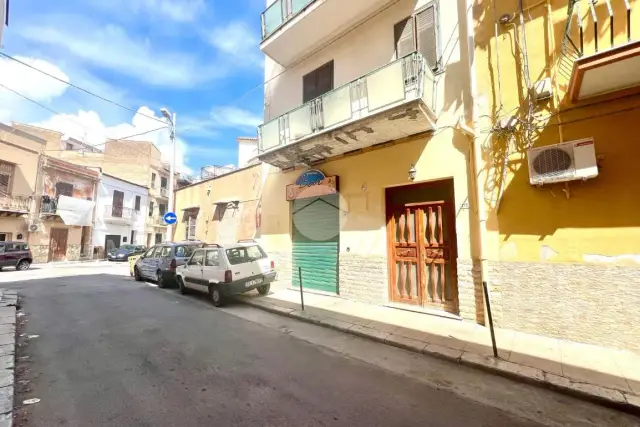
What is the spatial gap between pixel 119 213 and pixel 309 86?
27.4 metres

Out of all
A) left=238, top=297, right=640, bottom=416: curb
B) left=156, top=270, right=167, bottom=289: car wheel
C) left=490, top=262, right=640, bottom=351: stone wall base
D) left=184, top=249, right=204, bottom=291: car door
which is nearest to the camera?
left=238, top=297, right=640, bottom=416: curb

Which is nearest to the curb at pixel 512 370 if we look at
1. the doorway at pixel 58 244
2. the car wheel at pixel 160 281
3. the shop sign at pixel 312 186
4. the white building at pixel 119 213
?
the shop sign at pixel 312 186

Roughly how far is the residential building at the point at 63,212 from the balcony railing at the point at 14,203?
787 mm

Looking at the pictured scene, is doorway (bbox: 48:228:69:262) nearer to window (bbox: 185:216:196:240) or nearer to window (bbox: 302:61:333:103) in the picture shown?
window (bbox: 185:216:196:240)

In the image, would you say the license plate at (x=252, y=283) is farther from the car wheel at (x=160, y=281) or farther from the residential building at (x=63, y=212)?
the residential building at (x=63, y=212)

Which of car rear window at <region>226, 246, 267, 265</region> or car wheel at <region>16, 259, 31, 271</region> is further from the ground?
car rear window at <region>226, 246, 267, 265</region>

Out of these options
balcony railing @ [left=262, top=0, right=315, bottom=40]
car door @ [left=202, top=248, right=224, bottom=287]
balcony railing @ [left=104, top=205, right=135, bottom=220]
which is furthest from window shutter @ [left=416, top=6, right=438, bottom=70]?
balcony railing @ [left=104, top=205, right=135, bottom=220]

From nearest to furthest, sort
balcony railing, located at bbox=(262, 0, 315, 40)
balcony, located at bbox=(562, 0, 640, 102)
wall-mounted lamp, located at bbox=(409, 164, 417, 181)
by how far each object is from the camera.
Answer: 1. balcony, located at bbox=(562, 0, 640, 102)
2. wall-mounted lamp, located at bbox=(409, 164, 417, 181)
3. balcony railing, located at bbox=(262, 0, 315, 40)

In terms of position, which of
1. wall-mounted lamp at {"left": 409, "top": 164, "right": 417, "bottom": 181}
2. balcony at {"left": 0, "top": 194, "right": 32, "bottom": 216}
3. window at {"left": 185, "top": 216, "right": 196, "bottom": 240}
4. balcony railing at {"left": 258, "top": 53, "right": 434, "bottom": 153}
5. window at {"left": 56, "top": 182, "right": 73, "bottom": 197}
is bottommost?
window at {"left": 185, "top": 216, "right": 196, "bottom": 240}

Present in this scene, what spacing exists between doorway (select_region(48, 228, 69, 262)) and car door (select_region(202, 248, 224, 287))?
2267 centimetres

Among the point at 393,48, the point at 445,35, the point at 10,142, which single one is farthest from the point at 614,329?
the point at 10,142

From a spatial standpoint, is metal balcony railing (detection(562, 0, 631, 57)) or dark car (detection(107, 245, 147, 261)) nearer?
metal balcony railing (detection(562, 0, 631, 57))

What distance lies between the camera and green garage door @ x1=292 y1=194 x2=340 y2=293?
8953 millimetres

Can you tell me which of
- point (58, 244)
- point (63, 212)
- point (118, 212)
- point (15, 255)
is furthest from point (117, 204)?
point (15, 255)
